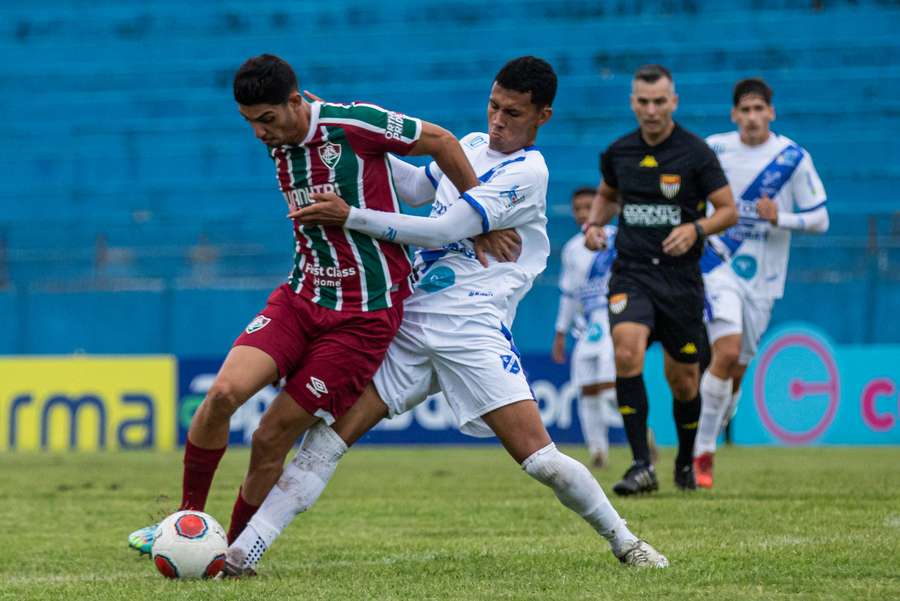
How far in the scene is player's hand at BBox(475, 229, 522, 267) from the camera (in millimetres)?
5086

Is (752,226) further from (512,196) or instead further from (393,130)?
(393,130)

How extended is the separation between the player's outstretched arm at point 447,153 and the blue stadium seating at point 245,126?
11.0 meters

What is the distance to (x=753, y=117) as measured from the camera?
9070mm

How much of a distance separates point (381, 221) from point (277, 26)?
58.7ft

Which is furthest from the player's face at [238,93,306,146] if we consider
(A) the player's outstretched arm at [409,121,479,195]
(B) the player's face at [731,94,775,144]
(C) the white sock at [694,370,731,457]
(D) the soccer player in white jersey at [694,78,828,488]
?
(B) the player's face at [731,94,775,144]

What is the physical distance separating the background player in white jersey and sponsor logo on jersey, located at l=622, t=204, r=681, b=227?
3569 mm

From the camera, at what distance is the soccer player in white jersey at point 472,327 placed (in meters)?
4.85

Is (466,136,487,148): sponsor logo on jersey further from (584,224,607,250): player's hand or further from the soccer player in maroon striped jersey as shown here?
(584,224,607,250): player's hand

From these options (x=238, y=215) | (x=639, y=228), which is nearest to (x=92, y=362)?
(x=238, y=215)

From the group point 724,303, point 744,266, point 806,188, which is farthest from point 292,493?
point 806,188

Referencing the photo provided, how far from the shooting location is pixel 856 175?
18125 millimetres

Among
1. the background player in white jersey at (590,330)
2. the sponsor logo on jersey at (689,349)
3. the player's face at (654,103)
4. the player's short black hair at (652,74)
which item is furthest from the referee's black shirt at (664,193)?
the background player in white jersey at (590,330)

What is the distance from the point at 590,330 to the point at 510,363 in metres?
6.96

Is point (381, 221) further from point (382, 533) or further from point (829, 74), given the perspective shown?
point (829, 74)
